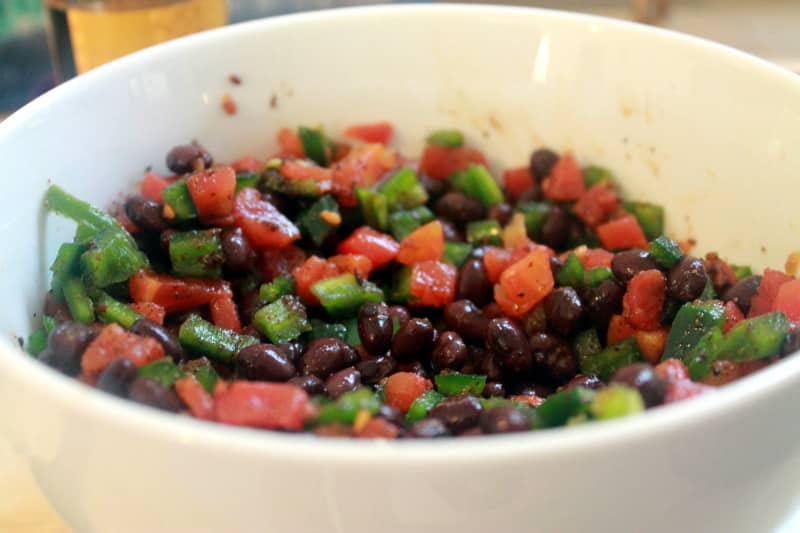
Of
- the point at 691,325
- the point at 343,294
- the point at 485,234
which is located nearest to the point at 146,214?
the point at 343,294

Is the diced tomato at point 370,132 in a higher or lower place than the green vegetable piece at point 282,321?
higher

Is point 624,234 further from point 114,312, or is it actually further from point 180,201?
point 114,312

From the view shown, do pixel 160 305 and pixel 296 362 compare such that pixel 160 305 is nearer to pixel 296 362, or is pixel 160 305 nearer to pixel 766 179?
pixel 296 362

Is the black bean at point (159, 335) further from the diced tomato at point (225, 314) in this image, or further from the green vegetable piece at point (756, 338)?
the green vegetable piece at point (756, 338)

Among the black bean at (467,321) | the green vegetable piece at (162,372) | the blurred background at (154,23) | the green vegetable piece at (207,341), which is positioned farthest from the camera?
the blurred background at (154,23)

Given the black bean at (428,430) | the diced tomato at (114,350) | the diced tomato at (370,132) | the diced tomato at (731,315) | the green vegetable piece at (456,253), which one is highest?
the diced tomato at (370,132)

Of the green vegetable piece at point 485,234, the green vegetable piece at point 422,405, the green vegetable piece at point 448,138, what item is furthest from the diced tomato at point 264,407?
the green vegetable piece at point 448,138

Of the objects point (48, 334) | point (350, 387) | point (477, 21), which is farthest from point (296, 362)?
point (477, 21)
